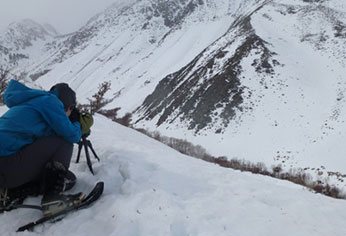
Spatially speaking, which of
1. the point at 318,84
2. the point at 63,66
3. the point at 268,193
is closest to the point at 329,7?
the point at 318,84

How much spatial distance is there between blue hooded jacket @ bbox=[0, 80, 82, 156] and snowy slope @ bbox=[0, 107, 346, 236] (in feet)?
3.50

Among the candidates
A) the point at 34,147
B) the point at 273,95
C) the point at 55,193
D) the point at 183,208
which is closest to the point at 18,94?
the point at 34,147

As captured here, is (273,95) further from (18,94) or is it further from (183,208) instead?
(18,94)

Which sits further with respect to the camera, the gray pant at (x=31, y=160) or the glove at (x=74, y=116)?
the glove at (x=74, y=116)

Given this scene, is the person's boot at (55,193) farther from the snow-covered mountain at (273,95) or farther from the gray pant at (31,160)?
the snow-covered mountain at (273,95)

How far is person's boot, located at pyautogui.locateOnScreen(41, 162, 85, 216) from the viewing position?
2840 mm

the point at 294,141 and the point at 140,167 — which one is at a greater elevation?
the point at 140,167

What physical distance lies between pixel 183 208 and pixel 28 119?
2.42 meters

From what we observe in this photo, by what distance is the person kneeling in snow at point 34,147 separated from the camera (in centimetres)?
261

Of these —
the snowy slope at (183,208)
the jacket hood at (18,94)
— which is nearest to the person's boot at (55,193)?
the snowy slope at (183,208)

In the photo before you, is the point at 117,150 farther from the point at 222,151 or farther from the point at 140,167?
the point at 222,151

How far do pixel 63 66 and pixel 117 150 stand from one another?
144m

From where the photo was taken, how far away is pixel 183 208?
126 inches

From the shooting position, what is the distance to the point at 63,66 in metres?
130
